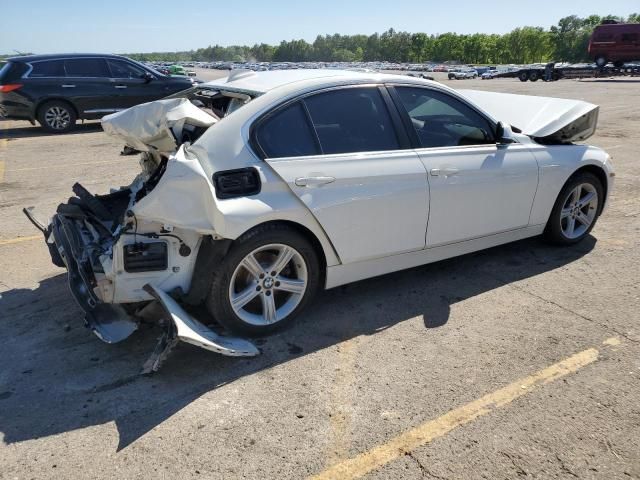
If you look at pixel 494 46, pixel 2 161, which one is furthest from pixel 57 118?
pixel 494 46

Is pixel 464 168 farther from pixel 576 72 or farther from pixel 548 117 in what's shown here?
pixel 576 72

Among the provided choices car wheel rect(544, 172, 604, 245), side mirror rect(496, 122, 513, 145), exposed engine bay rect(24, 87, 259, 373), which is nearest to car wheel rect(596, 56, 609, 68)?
car wheel rect(544, 172, 604, 245)

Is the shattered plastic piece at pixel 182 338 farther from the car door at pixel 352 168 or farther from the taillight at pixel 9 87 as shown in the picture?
the taillight at pixel 9 87

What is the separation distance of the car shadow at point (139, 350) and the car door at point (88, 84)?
9643 millimetres

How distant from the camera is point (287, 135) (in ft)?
11.6

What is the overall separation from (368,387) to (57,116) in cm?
1229

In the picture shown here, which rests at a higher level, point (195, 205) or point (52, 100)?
point (195, 205)

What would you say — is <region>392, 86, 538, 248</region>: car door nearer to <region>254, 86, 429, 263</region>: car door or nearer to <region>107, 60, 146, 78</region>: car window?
<region>254, 86, 429, 263</region>: car door

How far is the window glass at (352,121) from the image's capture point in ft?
12.1

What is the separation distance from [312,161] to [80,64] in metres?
11.5

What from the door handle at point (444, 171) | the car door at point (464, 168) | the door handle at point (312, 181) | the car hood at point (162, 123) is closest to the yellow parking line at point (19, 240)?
the car hood at point (162, 123)

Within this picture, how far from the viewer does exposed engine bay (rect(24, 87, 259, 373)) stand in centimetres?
324

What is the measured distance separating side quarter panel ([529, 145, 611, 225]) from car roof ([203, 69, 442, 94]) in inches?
49.9

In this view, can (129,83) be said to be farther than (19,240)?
Yes
